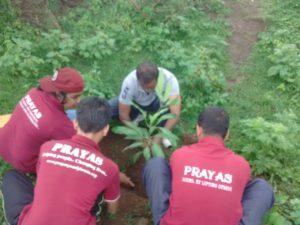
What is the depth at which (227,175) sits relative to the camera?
2941 mm

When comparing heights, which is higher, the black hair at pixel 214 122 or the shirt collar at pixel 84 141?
the black hair at pixel 214 122

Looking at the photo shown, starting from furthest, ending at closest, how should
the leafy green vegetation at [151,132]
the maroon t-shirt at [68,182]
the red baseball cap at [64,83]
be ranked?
the leafy green vegetation at [151,132]
the red baseball cap at [64,83]
the maroon t-shirt at [68,182]

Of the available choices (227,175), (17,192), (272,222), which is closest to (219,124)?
(227,175)

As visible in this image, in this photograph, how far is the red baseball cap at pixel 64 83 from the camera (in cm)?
354

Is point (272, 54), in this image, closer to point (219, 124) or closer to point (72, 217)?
point (219, 124)

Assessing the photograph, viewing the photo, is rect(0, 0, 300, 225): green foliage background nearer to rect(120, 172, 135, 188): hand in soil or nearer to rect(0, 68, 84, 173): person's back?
rect(0, 68, 84, 173): person's back

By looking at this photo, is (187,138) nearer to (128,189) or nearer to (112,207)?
(128,189)

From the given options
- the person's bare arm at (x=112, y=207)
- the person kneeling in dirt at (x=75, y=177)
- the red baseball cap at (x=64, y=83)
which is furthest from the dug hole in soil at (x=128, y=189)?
the red baseball cap at (x=64, y=83)

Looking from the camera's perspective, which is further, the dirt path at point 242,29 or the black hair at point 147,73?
the dirt path at point 242,29

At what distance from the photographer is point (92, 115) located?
311 centimetres

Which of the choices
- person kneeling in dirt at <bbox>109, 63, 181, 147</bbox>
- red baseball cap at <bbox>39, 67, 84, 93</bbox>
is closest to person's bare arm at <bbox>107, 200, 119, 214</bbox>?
red baseball cap at <bbox>39, 67, 84, 93</bbox>

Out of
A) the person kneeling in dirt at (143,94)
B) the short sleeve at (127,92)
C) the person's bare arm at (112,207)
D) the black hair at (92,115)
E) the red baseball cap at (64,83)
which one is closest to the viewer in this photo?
the black hair at (92,115)

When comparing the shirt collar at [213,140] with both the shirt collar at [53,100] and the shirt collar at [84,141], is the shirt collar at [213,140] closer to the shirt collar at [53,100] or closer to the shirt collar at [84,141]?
the shirt collar at [84,141]

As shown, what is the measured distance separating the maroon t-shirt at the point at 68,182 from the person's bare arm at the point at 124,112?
1.64 meters
